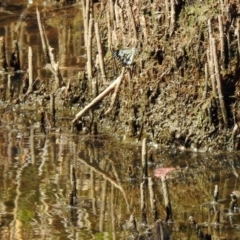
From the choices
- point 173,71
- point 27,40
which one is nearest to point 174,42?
point 173,71

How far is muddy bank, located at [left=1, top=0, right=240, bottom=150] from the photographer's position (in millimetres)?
8898

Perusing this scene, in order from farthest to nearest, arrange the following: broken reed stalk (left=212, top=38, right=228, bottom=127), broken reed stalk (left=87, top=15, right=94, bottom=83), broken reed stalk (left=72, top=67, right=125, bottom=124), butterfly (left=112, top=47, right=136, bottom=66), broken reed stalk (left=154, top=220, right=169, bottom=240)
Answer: broken reed stalk (left=87, top=15, right=94, bottom=83) → butterfly (left=112, top=47, right=136, bottom=66) → broken reed stalk (left=72, top=67, right=125, bottom=124) → broken reed stalk (left=212, top=38, right=228, bottom=127) → broken reed stalk (left=154, top=220, right=169, bottom=240)

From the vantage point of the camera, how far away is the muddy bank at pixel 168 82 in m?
8.90

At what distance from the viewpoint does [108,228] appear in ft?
22.5

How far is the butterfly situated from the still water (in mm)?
799

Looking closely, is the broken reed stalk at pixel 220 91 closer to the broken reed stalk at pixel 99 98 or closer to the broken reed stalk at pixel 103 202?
the broken reed stalk at pixel 99 98

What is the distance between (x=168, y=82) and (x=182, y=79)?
171 mm

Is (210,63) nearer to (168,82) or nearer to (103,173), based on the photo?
(168,82)

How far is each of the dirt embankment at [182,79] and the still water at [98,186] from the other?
0.21 metres

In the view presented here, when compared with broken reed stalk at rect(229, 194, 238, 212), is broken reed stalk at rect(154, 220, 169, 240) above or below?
below

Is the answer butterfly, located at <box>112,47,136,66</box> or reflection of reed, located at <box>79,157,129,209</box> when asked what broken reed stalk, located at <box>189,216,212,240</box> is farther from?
butterfly, located at <box>112,47,136,66</box>

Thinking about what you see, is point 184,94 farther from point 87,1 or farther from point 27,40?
point 27,40

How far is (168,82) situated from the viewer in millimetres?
9344

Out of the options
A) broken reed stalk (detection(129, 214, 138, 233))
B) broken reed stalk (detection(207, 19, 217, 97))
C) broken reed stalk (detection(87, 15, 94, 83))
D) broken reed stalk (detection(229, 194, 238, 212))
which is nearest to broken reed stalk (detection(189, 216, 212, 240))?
broken reed stalk (detection(129, 214, 138, 233))
